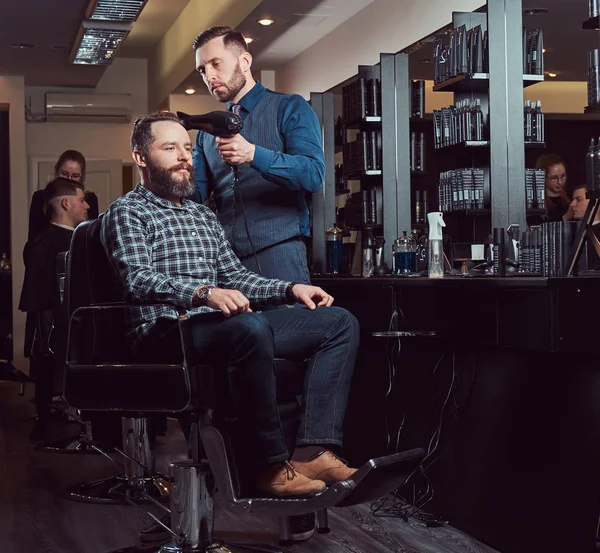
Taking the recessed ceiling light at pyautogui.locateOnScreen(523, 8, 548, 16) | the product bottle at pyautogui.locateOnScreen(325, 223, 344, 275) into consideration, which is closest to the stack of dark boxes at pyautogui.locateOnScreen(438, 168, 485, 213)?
the recessed ceiling light at pyautogui.locateOnScreen(523, 8, 548, 16)

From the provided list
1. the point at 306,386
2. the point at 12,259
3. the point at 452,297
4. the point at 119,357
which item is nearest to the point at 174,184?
the point at 119,357

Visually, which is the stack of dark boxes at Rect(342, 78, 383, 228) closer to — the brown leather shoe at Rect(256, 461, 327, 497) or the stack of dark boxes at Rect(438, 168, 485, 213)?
the stack of dark boxes at Rect(438, 168, 485, 213)

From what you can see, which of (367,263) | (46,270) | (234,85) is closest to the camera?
(234,85)

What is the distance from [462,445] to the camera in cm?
309

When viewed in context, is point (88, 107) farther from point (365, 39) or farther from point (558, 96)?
point (558, 96)

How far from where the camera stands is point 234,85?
2.73 meters

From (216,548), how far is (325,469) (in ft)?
1.51

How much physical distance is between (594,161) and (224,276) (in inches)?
41.6

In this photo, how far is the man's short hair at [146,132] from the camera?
2.64 metres

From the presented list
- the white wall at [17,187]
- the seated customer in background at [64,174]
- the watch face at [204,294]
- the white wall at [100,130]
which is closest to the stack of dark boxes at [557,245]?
the watch face at [204,294]

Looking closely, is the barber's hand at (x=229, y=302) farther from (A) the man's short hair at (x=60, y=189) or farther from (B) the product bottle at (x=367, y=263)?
(A) the man's short hair at (x=60, y=189)

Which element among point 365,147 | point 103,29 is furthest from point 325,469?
point 103,29

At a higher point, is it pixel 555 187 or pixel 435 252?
pixel 555 187

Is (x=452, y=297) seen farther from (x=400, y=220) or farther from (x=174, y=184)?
(x=400, y=220)
